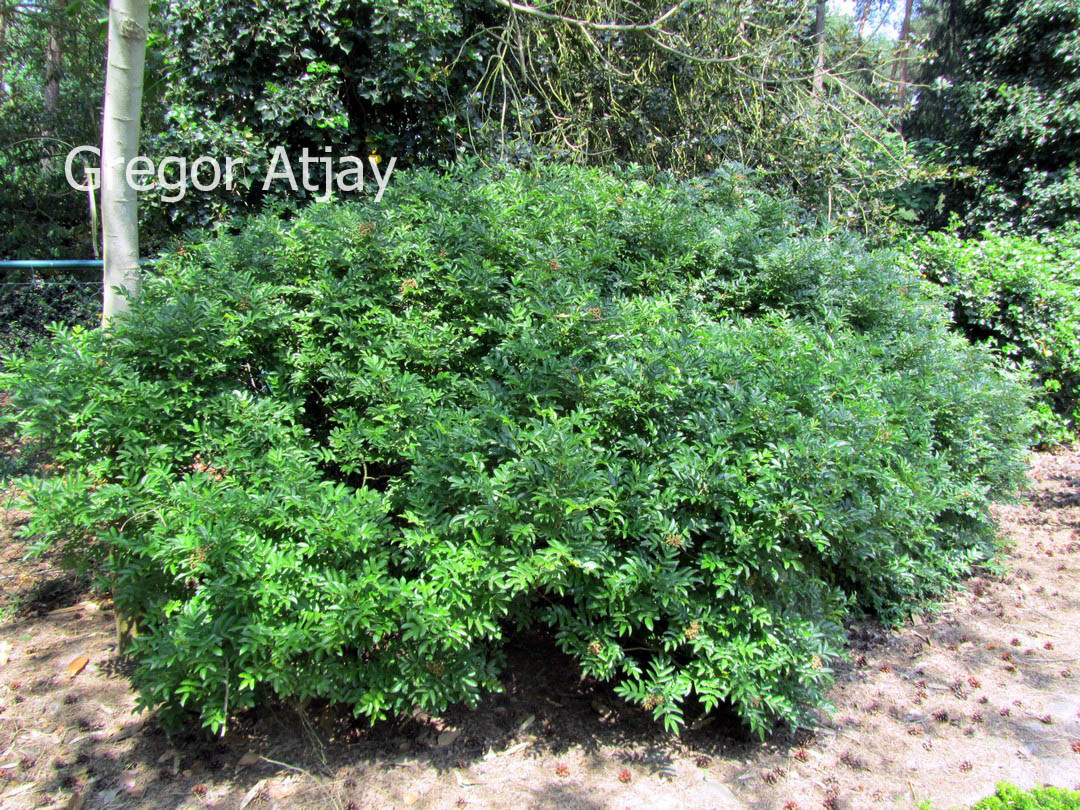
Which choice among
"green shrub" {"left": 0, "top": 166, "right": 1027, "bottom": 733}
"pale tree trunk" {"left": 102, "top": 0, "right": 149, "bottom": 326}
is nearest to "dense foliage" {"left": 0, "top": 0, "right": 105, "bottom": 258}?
"pale tree trunk" {"left": 102, "top": 0, "right": 149, "bottom": 326}

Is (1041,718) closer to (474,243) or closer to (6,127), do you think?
(474,243)

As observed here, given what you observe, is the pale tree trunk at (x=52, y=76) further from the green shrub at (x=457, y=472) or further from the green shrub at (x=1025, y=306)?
the green shrub at (x=1025, y=306)

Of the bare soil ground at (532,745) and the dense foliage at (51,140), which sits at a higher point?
the dense foliage at (51,140)

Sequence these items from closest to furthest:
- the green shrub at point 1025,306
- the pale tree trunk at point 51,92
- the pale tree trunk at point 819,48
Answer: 1. the green shrub at point 1025,306
2. the pale tree trunk at point 819,48
3. the pale tree trunk at point 51,92

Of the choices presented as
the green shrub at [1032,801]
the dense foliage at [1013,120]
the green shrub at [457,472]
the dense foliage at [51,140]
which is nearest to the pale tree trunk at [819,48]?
the dense foliage at [1013,120]

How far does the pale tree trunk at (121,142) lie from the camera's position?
3.13 metres

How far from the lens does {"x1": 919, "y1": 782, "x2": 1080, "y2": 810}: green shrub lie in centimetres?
204

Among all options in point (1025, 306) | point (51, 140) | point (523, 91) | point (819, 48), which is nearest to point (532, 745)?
point (523, 91)

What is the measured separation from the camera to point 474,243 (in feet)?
11.3

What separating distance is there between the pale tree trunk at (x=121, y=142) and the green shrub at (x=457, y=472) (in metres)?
0.29

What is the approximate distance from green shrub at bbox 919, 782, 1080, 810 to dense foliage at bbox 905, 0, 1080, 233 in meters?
8.01

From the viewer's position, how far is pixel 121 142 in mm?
3234

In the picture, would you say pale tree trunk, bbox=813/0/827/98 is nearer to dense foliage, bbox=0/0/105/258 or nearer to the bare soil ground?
the bare soil ground

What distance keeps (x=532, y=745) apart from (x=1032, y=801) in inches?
62.0
